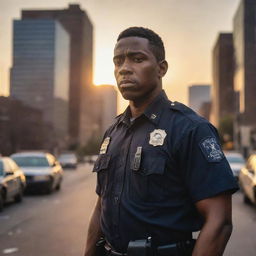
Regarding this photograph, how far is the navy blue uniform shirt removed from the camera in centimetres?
239

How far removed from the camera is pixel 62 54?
161 metres

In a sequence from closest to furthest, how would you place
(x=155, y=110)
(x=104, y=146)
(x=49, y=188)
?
(x=155, y=110) < (x=104, y=146) < (x=49, y=188)

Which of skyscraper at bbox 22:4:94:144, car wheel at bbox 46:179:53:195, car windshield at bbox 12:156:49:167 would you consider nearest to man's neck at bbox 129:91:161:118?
car wheel at bbox 46:179:53:195

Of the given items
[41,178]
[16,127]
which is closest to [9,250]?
[41,178]

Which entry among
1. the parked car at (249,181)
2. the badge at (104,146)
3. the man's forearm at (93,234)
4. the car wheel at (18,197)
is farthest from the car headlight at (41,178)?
the badge at (104,146)

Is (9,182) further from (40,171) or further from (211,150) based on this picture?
(211,150)

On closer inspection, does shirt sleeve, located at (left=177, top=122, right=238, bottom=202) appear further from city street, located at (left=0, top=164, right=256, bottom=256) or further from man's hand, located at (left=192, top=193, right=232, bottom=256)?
city street, located at (left=0, top=164, right=256, bottom=256)

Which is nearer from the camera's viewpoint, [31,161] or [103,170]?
[103,170]

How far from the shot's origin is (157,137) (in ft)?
8.21

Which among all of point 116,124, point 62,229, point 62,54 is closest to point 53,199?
point 62,229

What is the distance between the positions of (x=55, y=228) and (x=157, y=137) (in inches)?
339

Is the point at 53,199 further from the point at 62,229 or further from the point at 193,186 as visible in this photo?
the point at 193,186

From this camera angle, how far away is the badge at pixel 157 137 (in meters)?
2.48

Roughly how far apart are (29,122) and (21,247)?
91.5 metres
